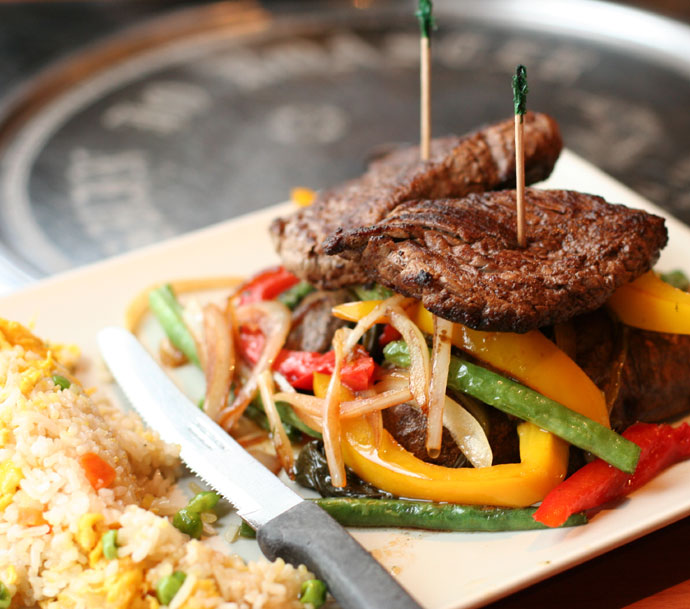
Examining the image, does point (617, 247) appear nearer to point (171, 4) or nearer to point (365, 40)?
point (365, 40)

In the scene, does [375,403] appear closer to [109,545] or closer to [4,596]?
[109,545]

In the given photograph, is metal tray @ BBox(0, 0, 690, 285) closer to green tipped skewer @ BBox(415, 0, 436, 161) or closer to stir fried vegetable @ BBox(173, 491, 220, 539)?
green tipped skewer @ BBox(415, 0, 436, 161)

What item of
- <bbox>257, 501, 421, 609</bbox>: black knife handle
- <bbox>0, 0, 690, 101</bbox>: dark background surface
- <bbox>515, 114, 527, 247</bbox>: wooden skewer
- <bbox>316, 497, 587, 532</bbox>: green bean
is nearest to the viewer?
<bbox>257, 501, 421, 609</bbox>: black knife handle

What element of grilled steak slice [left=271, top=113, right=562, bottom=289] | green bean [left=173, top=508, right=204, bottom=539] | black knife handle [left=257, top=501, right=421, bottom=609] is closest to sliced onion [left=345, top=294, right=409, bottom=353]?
grilled steak slice [left=271, top=113, right=562, bottom=289]

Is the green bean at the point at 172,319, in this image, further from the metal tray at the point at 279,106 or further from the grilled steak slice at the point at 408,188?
the metal tray at the point at 279,106

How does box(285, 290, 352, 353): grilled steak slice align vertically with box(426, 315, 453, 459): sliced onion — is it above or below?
above

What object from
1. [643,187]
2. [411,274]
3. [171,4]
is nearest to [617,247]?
[411,274]
